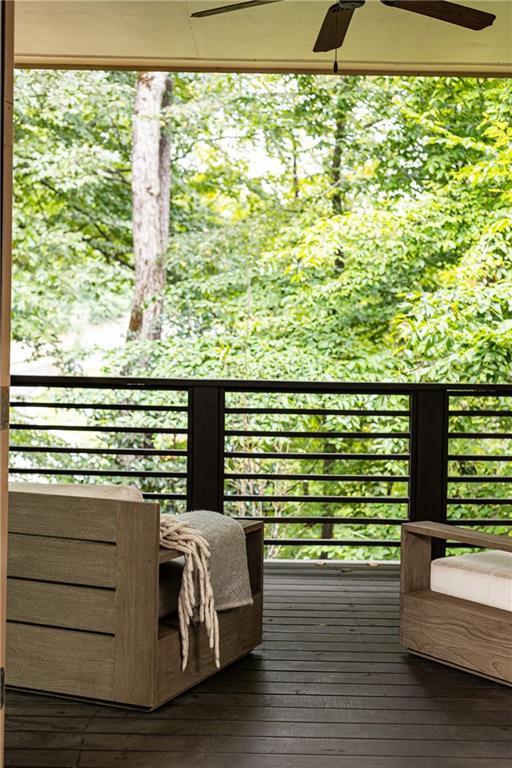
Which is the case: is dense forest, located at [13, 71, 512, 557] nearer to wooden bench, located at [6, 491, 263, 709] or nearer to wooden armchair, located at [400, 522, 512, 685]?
wooden armchair, located at [400, 522, 512, 685]

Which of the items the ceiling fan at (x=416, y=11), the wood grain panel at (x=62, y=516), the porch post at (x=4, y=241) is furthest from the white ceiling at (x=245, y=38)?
the wood grain panel at (x=62, y=516)

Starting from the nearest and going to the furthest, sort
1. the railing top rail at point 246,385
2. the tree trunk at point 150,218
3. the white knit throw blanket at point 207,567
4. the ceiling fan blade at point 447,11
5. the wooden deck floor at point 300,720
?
the wooden deck floor at point 300,720 → the white knit throw blanket at point 207,567 → the ceiling fan blade at point 447,11 → the railing top rail at point 246,385 → the tree trunk at point 150,218

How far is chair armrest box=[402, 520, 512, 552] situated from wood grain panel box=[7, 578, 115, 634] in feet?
4.12

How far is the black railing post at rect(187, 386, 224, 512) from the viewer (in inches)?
199

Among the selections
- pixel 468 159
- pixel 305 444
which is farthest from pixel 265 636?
pixel 468 159

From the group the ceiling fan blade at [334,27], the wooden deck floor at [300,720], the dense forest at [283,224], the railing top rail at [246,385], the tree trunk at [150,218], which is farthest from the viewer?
the tree trunk at [150,218]

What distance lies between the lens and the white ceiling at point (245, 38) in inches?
174

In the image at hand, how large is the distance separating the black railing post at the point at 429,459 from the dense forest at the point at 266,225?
249 cm

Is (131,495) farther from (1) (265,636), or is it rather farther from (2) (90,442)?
(2) (90,442)

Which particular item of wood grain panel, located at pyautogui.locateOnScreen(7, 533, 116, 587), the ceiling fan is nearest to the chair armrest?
wood grain panel, located at pyautogui.locateOnScreen(7, 533, 116, 587)

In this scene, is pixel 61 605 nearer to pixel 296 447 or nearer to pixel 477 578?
pixel 477 578

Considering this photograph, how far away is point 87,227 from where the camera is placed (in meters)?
9.20

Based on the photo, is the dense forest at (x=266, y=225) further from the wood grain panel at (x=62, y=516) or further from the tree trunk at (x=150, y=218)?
the wood grain panel at (x=62, y=516)

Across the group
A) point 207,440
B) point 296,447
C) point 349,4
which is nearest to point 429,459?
point 207,440
